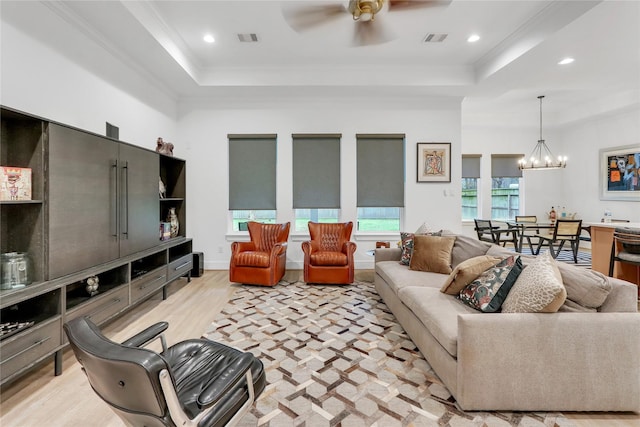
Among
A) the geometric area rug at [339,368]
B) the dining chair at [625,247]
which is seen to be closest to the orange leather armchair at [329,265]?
the geometric area rug at [339,368]

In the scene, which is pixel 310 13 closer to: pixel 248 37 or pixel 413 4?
pixel 413 4

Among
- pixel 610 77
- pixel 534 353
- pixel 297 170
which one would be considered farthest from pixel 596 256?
pixel 297 170

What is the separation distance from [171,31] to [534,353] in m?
4.87

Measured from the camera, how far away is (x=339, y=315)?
3383 mm

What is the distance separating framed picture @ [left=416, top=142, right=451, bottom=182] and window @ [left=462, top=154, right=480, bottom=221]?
103 inches

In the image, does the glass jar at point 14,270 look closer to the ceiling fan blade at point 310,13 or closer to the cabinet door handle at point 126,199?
the cabinet door handle at point 126,199

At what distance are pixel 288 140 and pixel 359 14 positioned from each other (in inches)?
136

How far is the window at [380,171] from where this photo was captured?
18.3ft

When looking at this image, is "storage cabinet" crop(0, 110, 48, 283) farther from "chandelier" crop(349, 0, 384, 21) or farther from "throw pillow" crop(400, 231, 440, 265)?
"throw pillow" crop(400, 231, 440, 265)

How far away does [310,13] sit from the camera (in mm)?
2291

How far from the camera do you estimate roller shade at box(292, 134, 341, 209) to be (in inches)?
218

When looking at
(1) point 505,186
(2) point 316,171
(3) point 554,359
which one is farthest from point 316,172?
(1) point 505,186

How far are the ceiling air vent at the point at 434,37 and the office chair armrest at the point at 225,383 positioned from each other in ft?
14.2

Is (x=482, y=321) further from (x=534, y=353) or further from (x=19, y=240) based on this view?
(x=19, y=240)
